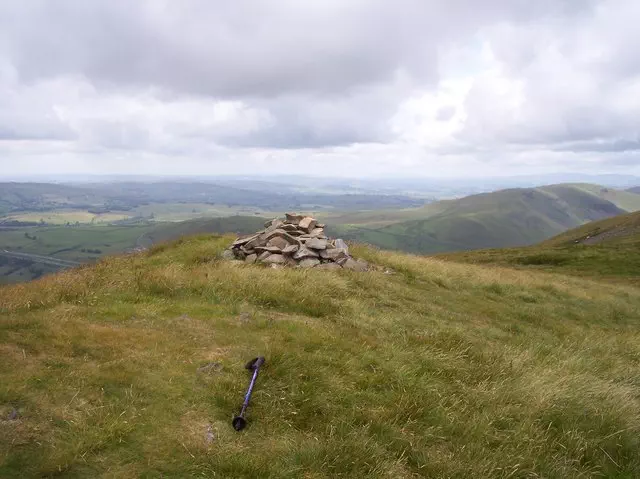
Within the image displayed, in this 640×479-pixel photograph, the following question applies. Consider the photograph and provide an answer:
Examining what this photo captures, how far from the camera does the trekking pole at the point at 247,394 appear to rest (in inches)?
283

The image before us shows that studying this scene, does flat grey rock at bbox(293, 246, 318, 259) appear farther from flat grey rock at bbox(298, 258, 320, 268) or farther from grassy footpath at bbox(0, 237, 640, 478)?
grassy footpath at bbox(0, 237, 640, 478)

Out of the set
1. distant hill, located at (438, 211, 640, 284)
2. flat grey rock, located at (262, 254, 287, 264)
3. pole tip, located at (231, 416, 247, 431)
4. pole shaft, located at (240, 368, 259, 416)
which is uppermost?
flat grey rock, located at (262, 254, 287, 264)

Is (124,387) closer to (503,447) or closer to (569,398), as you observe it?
(503,447)

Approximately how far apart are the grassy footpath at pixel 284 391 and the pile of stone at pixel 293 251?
600 centimetres

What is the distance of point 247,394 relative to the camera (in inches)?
306

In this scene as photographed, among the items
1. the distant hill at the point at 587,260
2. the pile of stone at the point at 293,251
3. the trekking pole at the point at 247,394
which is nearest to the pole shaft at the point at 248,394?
the trekking pole at the point at 247,394

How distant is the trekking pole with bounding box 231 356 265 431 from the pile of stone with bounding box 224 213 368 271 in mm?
11156

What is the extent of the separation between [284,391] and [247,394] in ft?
2.62

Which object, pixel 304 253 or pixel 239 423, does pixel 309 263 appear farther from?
pixel 239 423

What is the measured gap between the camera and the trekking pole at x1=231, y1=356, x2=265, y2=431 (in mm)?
7191

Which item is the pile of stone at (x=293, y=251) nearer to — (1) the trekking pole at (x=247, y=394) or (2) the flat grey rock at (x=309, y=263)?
(2) the flat grey rock at (x=309, y=263)

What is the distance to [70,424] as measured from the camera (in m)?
6.50

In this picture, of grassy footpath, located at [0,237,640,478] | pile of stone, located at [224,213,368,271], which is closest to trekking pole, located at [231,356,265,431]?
grassy footpath, located at [0,237,640,478]

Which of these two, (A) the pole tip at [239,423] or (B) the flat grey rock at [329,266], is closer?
(A) the pole tip at [239,423]
